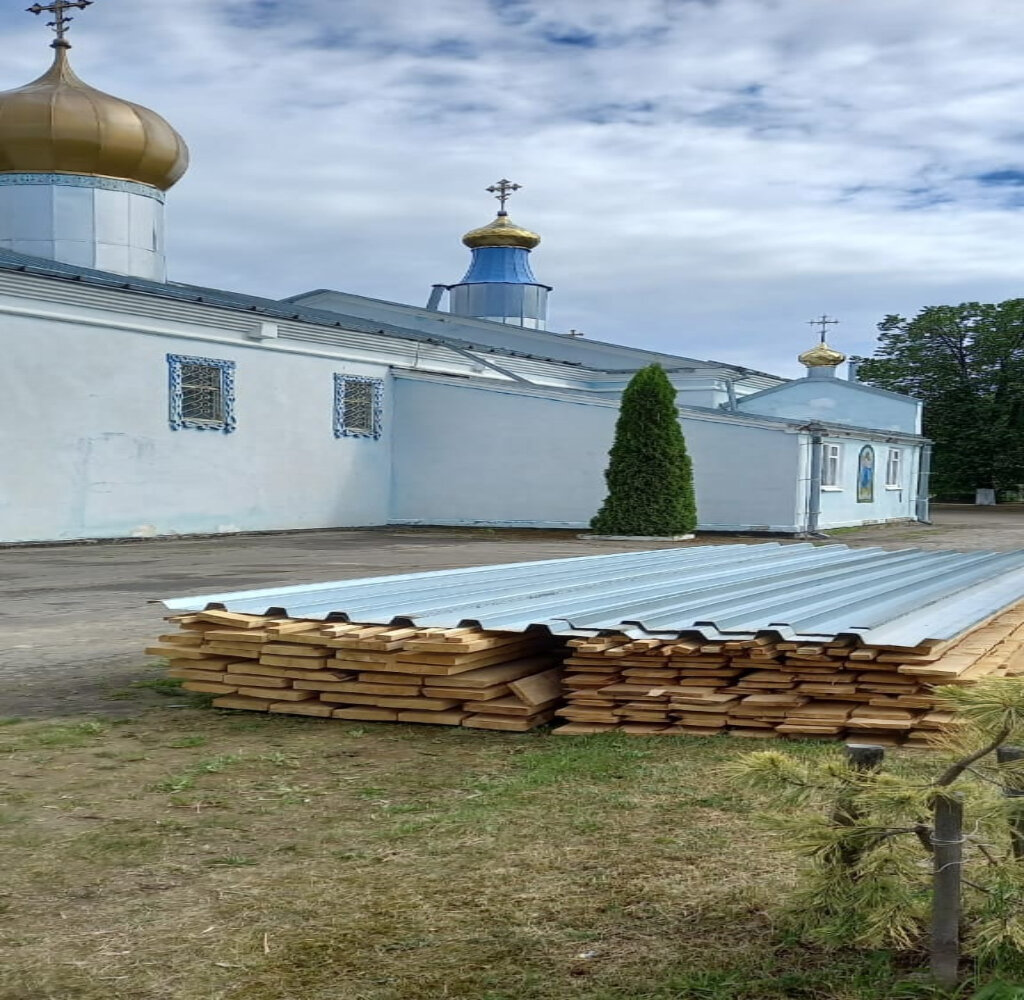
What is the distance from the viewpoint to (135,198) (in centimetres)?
2559

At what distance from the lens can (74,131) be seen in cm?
2420

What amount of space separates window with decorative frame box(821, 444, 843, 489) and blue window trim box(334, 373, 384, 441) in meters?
9.52

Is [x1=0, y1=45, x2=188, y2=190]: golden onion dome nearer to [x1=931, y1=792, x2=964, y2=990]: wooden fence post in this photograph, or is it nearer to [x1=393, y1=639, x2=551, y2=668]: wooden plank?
[x1=393, y1=639, x2=551, y2=668]: wooden plank

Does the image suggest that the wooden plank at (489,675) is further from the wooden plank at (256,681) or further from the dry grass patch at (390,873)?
the wooden plank at (256,681)

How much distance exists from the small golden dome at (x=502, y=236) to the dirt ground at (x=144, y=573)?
54.7 ft

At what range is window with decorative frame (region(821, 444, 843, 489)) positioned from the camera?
26.8 meters

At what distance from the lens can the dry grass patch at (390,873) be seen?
3.17 m

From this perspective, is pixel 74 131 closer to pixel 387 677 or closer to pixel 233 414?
pixel 233 414

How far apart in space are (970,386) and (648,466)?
93.7 ft

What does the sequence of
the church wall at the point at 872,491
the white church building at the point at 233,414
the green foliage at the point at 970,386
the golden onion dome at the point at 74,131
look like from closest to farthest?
1. the white church building at the point at 233,414
2. the golden onion dome at the point at 74,131
3. the church wall at the point at 872,491
4. the green foliage at the point at 970,386

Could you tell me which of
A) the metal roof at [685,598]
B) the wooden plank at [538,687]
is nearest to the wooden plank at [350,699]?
the metal roof at [685,598]

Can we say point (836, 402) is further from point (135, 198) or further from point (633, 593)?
point (633, 593)

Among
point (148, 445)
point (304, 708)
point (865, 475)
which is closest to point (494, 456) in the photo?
point (148, 445)

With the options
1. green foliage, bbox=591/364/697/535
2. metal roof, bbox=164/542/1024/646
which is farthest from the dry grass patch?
green foliage, bbox=591/364/697/535
